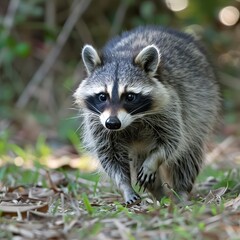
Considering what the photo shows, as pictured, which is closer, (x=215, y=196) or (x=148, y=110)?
(x=215, y=196)

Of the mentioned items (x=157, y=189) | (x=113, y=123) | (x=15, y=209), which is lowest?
(x=157, y=189)

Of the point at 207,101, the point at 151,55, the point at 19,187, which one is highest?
the point at 151,55

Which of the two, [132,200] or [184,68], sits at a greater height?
[184,68]

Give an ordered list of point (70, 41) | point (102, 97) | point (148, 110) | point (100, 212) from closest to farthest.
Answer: point (100, 212) → point (102, 97) → point (148, 110) → point (70, 41)

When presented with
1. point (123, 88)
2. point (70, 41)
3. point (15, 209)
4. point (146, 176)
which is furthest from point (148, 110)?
point (70, 41)

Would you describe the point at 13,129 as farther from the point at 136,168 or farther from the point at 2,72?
the point at 136,168

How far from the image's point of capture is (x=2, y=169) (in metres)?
7.07

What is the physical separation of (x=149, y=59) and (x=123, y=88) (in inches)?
17.2

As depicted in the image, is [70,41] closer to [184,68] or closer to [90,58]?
[184,68]

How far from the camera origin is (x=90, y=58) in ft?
19.8

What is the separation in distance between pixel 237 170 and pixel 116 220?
319 cm

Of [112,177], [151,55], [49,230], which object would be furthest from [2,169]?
[49,230]

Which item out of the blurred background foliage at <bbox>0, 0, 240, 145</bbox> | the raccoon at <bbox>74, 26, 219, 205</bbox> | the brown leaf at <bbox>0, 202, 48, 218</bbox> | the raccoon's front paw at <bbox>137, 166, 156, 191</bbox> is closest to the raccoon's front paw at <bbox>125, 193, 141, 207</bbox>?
the raccoon at <bbox>74, 26, 219, 205</bbox>

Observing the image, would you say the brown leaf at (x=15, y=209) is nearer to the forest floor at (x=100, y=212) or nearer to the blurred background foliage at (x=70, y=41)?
the forest floor at (x=100, y=212)
